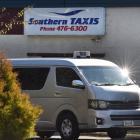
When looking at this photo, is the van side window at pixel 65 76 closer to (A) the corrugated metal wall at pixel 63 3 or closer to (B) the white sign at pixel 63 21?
(B) the white sign at pixel 63 21

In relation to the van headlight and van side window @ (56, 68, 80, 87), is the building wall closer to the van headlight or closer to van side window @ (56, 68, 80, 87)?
van side window @ (56, 68, 80, 87)

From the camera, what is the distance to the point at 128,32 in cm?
2866

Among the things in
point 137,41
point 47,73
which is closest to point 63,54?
point 137,41

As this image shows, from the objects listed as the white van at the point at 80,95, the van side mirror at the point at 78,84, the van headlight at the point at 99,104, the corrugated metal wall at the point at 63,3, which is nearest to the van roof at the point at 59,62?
the white van at the point at 80,95

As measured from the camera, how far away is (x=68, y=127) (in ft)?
56.4

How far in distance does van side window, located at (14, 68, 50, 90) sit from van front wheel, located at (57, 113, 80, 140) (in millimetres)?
1170

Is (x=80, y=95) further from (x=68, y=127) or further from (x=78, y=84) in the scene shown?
(x=68, y=127)

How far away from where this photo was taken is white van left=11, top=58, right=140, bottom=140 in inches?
658

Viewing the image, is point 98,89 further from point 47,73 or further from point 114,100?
point 47,73

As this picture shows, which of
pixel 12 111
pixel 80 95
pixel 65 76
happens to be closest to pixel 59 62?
pixel 65 76

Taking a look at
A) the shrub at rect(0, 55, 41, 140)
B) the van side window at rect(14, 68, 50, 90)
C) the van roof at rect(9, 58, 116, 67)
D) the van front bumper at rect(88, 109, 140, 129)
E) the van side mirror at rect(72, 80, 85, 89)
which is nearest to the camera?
the shrub at rect(0, 55, 41, 140)

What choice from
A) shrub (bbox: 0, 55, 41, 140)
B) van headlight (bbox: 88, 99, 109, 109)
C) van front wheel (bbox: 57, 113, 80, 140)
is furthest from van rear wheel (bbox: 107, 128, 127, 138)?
shrub (bbox: 0, 55, 41, 140)

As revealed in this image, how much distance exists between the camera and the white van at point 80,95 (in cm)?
1670

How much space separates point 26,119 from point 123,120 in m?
4.80
